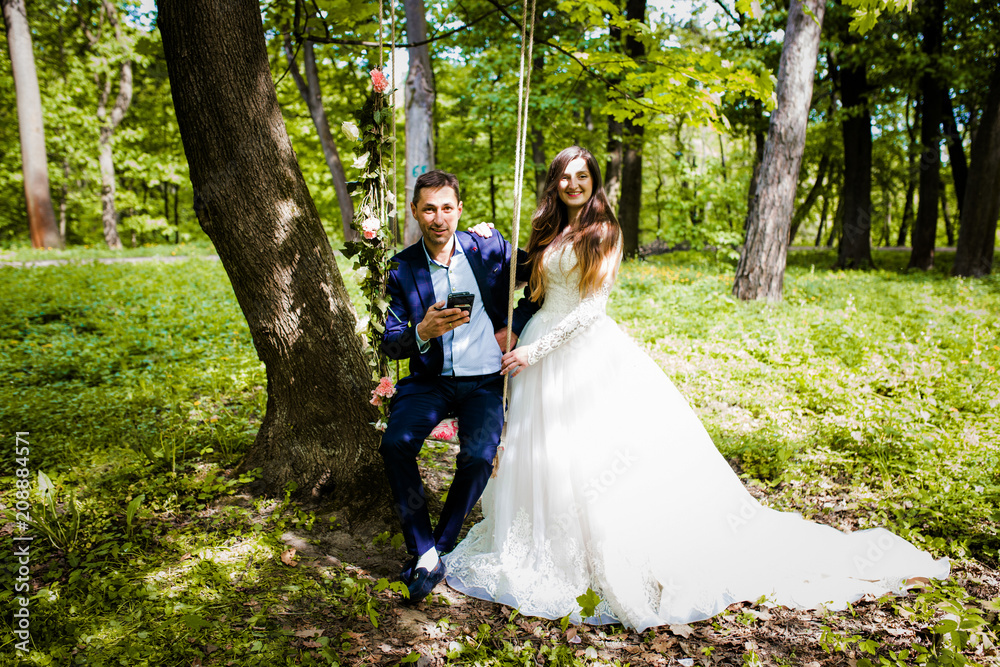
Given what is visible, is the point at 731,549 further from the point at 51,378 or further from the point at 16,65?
the point at 16,65

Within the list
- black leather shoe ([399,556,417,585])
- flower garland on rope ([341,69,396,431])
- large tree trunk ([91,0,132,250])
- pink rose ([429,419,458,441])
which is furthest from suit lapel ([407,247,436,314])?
large tree trunk ([91,0,132,250])

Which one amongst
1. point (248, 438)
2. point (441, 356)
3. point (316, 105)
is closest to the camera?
point (441, 356)

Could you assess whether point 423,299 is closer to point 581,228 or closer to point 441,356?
point 441,356

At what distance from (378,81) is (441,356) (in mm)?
1440

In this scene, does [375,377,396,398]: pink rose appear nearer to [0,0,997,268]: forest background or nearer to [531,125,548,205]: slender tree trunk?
[0,0,997,268]: forest background

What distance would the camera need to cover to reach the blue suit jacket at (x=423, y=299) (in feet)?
9.45

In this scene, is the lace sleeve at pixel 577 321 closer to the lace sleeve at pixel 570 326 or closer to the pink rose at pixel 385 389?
the lace sleeve at pixel 570 326

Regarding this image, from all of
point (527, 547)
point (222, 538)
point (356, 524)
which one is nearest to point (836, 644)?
point (527, 547)

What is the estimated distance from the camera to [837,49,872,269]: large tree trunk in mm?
13289

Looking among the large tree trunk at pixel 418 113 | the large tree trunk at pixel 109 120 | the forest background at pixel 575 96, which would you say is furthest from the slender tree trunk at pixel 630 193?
the large tree trunk at pixel 109 120

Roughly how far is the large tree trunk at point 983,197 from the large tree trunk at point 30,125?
20.6m

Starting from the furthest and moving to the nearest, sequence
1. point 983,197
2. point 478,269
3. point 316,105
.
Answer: point 316,105 → point 983,197 → point 478,269

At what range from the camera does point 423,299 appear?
301cm

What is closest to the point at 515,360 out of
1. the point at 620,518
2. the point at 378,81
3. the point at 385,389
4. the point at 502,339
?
the point at 502,339
